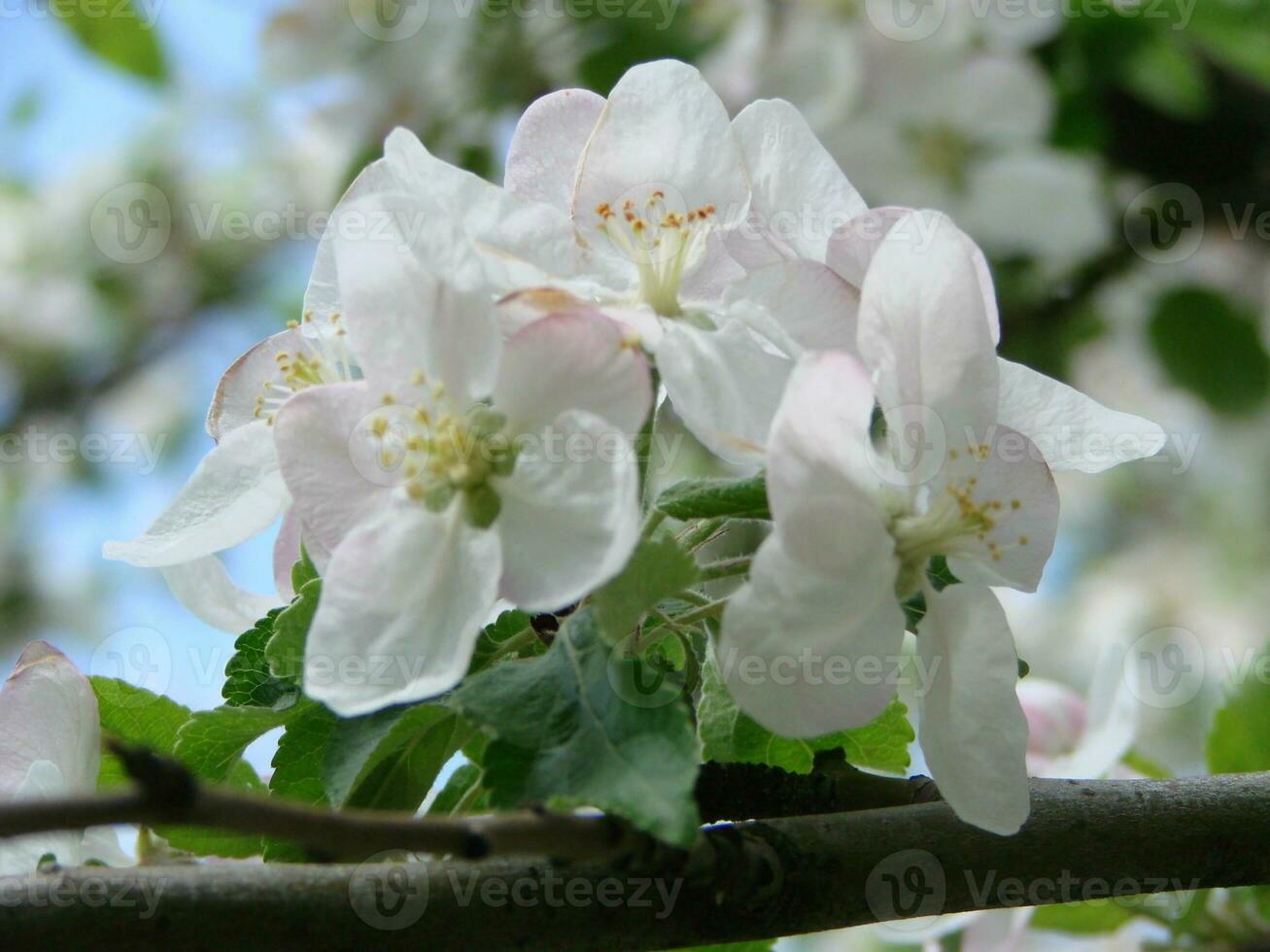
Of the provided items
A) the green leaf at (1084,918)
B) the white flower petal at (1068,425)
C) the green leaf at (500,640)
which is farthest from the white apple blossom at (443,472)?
the green leaf at (1084,918)

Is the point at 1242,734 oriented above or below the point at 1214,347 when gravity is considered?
above

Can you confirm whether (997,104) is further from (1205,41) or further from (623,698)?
(623,698)

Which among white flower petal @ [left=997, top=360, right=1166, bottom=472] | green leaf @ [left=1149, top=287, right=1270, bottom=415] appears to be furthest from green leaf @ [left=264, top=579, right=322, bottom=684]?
green leaf @ [left=1149, top=287, right=1270, bottom=415]

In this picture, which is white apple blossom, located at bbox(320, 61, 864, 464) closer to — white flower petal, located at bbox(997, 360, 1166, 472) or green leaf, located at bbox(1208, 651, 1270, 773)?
white flower petal, located at bbox(997, 360, 1166, 472)

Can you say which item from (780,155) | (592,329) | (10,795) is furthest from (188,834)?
(780,155)

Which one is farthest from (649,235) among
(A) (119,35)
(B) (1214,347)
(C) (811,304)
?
(B) (1214,347)

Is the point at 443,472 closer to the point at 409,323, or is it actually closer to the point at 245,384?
the point at 409,323

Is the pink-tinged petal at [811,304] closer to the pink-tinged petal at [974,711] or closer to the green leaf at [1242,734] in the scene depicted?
the pink-tinged petal at [974,711]
